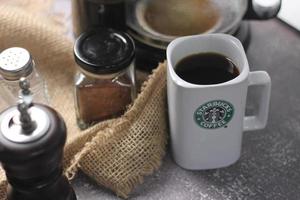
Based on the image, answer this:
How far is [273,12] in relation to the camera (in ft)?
2.39

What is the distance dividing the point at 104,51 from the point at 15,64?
0.09 metres

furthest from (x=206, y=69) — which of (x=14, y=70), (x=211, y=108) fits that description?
(x=14, y=70)

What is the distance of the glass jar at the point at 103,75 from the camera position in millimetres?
647

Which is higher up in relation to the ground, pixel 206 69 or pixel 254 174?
pixel 206 69

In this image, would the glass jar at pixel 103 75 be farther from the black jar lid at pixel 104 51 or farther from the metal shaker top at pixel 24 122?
the metal shaker top at pixel 24 122

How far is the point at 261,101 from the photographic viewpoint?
0.64 meters

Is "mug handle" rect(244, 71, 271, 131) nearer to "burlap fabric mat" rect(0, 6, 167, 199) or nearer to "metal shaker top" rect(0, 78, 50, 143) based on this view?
"burlap fabric mat" rect(0, 6, 167, 199)

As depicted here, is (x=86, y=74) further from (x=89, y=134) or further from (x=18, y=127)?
(x=18, y=127)

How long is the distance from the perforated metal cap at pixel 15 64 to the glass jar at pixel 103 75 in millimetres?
50

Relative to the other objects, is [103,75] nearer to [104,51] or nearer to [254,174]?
[104,51]

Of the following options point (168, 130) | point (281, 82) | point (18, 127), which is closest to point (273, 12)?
point (281, 82)

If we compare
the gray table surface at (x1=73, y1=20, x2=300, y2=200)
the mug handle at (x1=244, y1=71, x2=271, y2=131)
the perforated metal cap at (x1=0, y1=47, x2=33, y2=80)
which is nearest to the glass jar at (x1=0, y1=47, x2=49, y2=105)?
the perforated metal cap at (x1=0, y1=47, x2=33, y2=80)

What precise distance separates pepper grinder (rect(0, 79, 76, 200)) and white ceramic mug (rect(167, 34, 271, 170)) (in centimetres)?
14

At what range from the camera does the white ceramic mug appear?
0.59 metres
